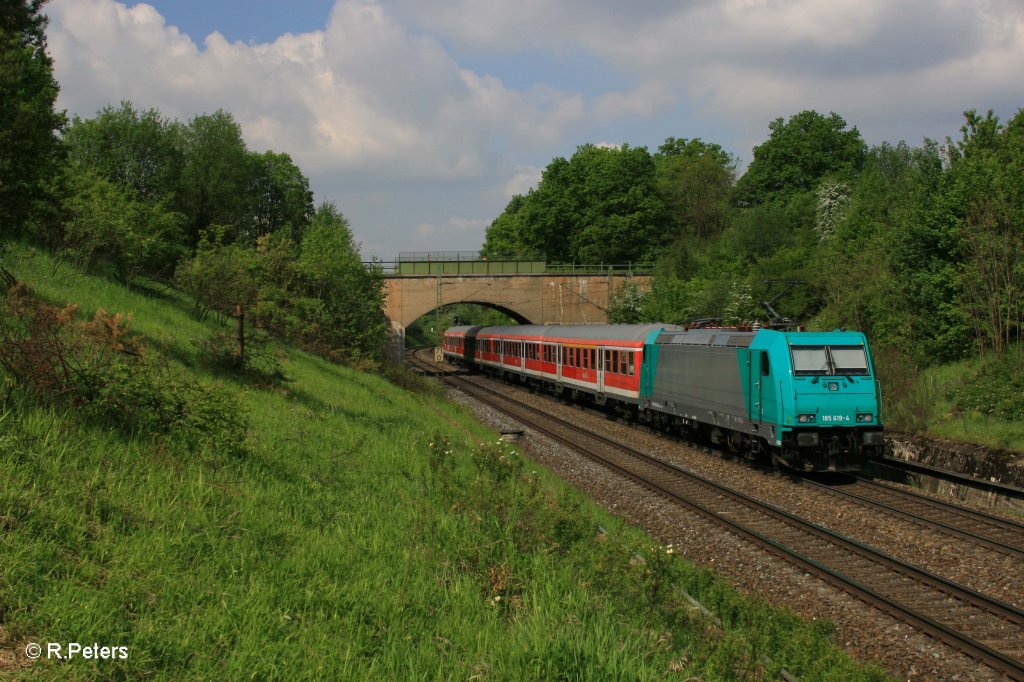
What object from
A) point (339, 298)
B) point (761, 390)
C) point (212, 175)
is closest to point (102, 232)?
point (339, 298)

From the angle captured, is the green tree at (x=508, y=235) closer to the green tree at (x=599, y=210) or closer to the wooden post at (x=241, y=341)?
the green tree at (x=599, y=210)

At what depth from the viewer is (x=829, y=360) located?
16016 mm

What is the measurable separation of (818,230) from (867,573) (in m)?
Answer: 44.6

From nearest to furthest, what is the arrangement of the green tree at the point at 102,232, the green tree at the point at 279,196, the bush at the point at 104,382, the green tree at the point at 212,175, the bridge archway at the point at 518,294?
1. the bush at the point at 104,382
2. the green tree at the point at 102,232
3. the green tree at the point at 212,175
4. the bridge archway at the point at 518,294
5. the green tree at the point at 279,196

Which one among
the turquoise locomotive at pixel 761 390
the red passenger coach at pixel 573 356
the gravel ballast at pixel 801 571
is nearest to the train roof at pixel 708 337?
the turquoise locomotive at pixel 761 390

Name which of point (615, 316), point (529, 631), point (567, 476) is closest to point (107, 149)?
point (615, 316)

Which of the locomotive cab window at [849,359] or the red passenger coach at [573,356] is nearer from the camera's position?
the locomotive cab window at [849,359]

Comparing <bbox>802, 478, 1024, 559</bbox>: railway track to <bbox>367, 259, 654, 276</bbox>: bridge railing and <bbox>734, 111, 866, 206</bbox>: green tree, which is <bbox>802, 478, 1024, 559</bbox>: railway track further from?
<bbox>734, 111, 866, 206</bbox>: green tree

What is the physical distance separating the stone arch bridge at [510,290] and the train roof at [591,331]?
934cm

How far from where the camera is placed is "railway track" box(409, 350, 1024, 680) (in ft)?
26.7

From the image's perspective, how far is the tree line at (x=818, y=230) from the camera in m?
21.9

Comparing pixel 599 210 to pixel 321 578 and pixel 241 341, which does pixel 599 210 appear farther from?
pixel 321 578

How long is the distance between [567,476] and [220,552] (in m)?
11.8

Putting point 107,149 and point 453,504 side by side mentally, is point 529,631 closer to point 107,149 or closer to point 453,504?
point 453,504
